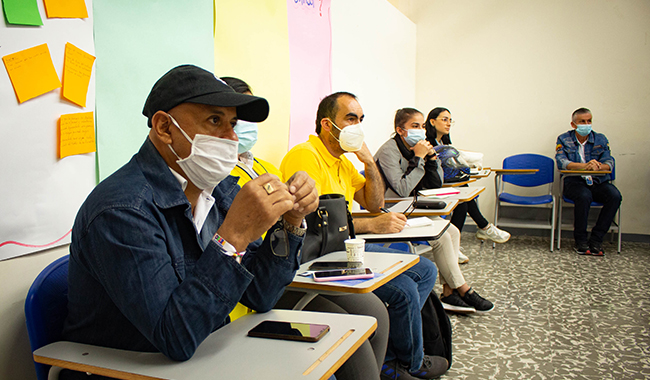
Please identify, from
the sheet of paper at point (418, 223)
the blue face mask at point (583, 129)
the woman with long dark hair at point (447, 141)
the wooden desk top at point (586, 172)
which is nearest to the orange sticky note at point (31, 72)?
the sheet of paper at point (418, 223)

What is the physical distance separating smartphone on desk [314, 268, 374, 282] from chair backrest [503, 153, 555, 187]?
4661 mm

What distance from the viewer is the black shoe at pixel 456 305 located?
288 centimetres

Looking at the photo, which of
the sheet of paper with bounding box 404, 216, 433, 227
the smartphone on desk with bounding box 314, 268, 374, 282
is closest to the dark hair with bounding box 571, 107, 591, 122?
the sheet of paper with bounding box 404, 216, 433, 227

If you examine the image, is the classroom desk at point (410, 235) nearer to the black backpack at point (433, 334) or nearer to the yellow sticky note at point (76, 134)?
the black backpack at point (433, 334)

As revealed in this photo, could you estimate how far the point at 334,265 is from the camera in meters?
1.52

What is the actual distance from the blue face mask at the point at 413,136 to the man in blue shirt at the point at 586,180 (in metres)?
2.43

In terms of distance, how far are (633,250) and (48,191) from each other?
18.0 ft

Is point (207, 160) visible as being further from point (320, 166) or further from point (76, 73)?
point (320, 166)

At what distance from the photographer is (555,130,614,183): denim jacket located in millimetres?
4969

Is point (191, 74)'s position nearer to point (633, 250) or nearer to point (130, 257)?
point (130, 257)

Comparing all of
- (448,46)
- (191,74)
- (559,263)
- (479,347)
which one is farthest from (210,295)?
(448,46)

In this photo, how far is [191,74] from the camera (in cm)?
103

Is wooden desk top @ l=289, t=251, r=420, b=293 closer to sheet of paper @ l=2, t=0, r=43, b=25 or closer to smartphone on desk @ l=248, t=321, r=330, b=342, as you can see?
smartphone on desk @ l=248, t=321, r=330, b=342

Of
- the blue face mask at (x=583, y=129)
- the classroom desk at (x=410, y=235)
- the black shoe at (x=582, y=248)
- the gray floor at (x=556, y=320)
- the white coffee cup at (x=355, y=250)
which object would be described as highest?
the blue face mask at (x=583, y=129)
